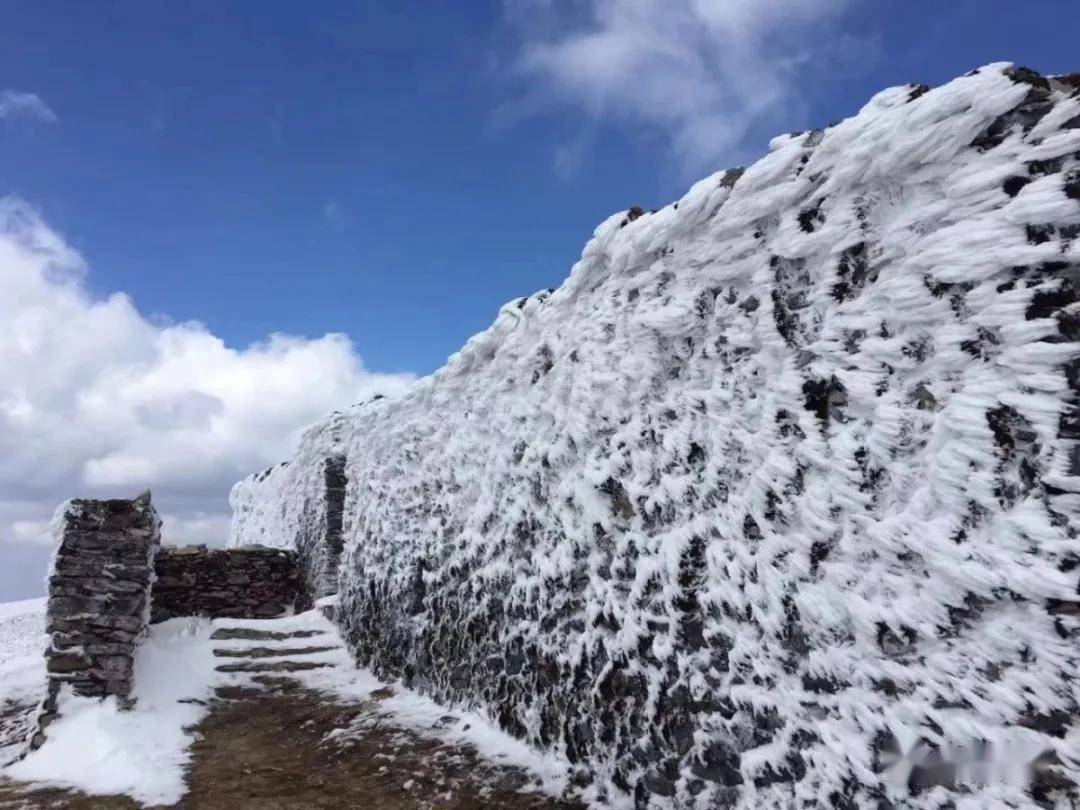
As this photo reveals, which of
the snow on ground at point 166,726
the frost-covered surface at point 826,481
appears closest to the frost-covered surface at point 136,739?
the snow on ground at point 166,726

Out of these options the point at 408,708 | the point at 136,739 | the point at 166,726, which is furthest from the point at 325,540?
the point at 136,739

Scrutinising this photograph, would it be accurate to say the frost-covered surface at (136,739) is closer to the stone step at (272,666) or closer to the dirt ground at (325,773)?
the dirt ground at (325,773)

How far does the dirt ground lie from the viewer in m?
4.56

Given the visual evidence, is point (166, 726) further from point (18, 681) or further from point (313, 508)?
point (313, 508)

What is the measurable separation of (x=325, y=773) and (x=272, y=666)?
3679 mm

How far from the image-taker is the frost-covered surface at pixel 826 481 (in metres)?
2.48

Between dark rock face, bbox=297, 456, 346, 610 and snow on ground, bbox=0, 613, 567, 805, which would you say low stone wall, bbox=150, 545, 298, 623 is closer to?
dark rock face, bbox=297, 456, 346, 610

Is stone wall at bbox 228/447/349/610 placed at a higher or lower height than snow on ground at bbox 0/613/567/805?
higher

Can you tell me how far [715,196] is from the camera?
4.07m

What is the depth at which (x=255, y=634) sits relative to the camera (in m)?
9.35

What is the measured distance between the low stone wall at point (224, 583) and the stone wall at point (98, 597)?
3.20m

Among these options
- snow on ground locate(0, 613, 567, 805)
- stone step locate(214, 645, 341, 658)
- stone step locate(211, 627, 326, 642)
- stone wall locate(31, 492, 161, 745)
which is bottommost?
snow on ground locate(0, 613, 567, 805)

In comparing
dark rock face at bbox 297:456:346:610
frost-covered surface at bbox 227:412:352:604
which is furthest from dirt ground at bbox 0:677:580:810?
frost-covered surface at bbox 227:412:352:604

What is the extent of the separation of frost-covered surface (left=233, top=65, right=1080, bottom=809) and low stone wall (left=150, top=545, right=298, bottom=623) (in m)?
7.17
